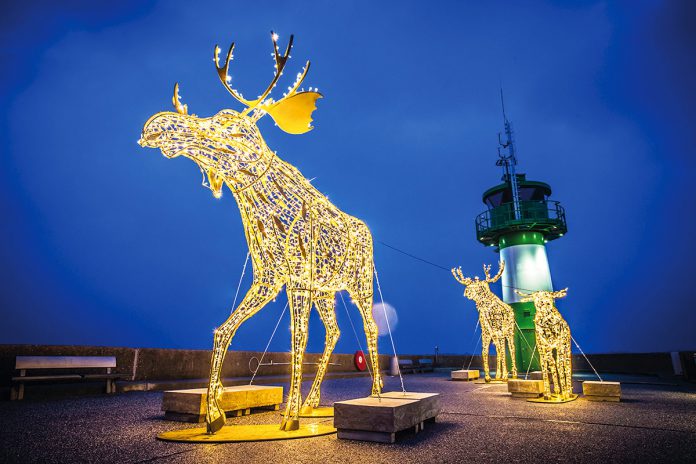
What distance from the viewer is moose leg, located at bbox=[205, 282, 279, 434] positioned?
4.39m

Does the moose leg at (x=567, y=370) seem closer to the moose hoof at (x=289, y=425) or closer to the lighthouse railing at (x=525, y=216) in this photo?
the moose hoof at (x=289, y=425)

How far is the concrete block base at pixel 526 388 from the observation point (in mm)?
7902

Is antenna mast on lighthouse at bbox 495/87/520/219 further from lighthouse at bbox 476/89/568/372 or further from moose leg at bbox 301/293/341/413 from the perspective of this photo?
moose leg at bbox 301/293/341/413

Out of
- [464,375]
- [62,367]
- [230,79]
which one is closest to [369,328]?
[230,79]

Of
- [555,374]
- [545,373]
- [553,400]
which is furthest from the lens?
[555,374]

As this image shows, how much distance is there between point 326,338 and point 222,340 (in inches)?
72.5

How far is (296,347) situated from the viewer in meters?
4.62

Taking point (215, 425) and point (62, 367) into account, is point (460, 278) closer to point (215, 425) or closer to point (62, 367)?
point (215, 425)

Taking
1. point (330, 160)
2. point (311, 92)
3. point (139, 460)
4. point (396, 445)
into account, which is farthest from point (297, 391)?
point (330, 160)

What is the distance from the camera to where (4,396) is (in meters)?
7.01

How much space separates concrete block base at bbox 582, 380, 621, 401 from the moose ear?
7.20m

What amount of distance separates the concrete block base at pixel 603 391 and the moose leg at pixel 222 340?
6.54m

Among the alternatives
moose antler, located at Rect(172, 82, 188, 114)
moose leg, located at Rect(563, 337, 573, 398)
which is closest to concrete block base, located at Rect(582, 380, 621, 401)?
moose leg, located at Rect(563, 337, 573, 398)

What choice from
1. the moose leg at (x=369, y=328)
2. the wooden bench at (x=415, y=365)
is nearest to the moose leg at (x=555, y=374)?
the moose leg at (x=369, y=328)
